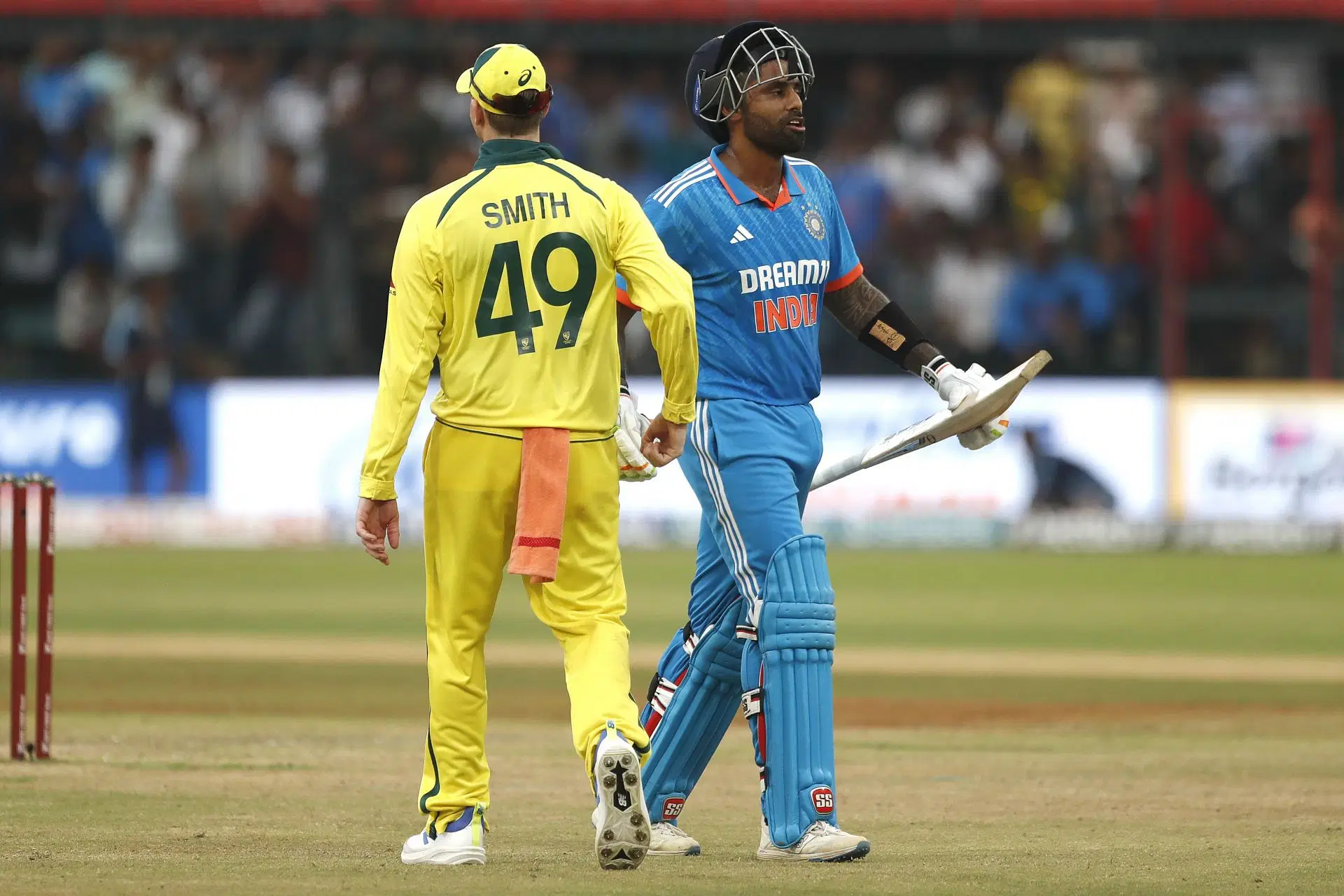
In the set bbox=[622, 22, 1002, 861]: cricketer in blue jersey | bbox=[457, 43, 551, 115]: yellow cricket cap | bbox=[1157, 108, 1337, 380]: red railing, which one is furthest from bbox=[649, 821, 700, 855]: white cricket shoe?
bbox=[1157, 108, 1337, 380]: red railing

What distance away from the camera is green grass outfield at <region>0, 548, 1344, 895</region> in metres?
5.54

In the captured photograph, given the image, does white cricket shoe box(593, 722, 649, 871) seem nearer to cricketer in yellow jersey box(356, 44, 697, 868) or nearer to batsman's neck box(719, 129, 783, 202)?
cricketer in yellow jersey box(356, 44, 697, 868)

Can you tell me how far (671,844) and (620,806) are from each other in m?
0.73

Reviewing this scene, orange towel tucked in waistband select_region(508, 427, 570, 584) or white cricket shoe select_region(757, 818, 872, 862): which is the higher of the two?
orange towel tucked in waistband select_region(508, 427, 570, 584)

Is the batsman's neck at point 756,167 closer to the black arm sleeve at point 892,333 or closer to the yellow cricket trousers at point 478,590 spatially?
the black arm sleeve at point 892,333

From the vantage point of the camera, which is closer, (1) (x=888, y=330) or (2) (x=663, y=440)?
(2) (x=663, y=440)

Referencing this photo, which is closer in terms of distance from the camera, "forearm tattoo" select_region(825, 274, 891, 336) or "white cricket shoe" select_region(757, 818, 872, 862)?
"white cricket shoe" select_region(757, 818, 872, 862)

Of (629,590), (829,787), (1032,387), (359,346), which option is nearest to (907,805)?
(829,787)

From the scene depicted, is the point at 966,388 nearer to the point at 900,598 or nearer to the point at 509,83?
the point at 509,83

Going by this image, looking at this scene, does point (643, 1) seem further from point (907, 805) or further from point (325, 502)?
point (907, 805)

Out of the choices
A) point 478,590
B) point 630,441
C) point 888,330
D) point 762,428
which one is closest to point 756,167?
point 888,330

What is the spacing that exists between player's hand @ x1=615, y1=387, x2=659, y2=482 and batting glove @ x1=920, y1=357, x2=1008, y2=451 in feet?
2.88

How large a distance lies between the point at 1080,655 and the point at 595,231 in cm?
798

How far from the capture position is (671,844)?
5.93m
